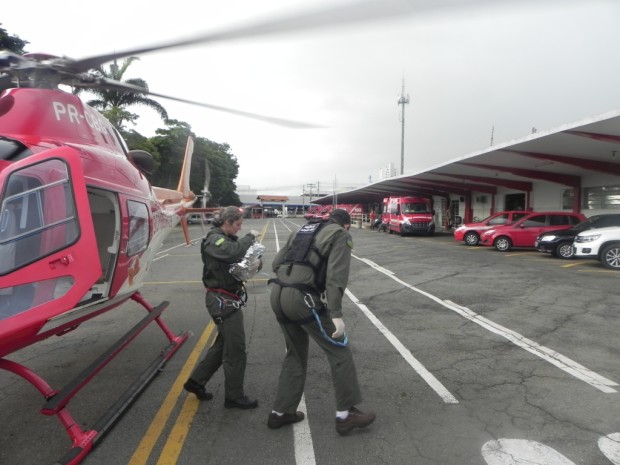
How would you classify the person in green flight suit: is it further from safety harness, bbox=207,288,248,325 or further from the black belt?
the black belt

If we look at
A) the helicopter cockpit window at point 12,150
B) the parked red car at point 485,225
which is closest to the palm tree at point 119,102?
the parked red car at point 485,225

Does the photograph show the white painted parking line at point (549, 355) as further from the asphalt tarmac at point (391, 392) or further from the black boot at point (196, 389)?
the black boot at point (196, 389)

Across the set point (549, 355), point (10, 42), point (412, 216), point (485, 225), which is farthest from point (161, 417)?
point (412, 216)

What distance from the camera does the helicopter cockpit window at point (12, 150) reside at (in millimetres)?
3172

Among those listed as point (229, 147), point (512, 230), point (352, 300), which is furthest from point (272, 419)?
point (229, 147)

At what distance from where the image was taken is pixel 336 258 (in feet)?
10.5

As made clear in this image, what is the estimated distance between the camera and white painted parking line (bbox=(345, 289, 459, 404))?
12.8ft

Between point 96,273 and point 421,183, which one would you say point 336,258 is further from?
point 421,183

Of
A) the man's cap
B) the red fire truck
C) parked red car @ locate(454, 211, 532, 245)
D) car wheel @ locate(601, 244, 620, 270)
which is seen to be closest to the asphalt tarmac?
the man's cap

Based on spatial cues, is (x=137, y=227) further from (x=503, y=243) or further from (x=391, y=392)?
(x=503, y=243)

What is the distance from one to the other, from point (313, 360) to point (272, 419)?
5.00 ft

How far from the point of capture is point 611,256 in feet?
38.0

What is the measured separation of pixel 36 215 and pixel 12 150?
85 centimetres

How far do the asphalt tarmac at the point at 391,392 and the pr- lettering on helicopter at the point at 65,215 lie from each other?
0.34 m
